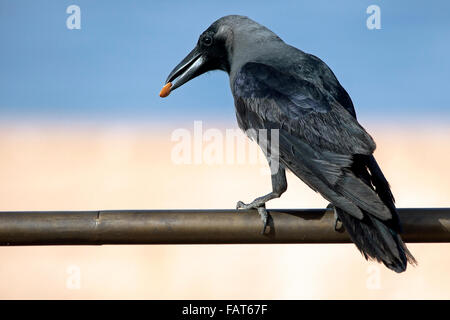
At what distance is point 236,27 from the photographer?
480 centimetres

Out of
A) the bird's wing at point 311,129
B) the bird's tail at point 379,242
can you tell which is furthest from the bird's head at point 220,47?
the bird's tail at point 379,242

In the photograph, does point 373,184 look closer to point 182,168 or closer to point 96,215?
point 96,215

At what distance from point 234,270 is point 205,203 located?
5102 mm

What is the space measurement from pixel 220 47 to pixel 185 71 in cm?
31

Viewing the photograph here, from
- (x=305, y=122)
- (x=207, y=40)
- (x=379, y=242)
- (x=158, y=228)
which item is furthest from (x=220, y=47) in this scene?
(x=158, y=228)

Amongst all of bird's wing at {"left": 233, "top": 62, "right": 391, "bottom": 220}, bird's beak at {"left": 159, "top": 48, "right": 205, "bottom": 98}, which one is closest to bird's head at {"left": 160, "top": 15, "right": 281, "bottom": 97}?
bird's beak at {"left": 159, "top": 48, "right": 205, "bottom": 98}

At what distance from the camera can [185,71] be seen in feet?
16.0

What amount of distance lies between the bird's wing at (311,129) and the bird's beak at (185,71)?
0.54 metres

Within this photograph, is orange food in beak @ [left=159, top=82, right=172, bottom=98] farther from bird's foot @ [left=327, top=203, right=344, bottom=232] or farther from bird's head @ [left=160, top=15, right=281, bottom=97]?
bird's foot @ [left=327, top=203, right=344, bottom=232]

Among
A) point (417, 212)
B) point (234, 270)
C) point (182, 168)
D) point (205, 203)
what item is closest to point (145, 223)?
point (417, 212)

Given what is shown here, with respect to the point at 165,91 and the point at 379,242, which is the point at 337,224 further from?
the point at 165,91

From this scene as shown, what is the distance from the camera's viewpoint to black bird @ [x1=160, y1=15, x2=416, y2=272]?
3186mm

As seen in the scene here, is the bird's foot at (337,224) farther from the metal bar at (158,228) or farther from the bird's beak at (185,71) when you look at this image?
the bird's beak at (185,71)

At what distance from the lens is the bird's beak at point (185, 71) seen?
15.6ft
